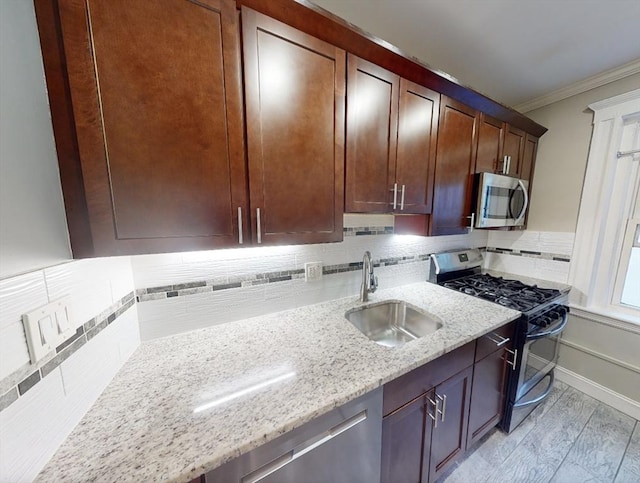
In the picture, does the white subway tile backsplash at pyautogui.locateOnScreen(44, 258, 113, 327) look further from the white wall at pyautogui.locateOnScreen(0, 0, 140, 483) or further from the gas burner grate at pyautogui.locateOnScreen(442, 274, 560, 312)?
the gas burner grate at pyautogui.locateOnScreen(442, 274, 560, 312)

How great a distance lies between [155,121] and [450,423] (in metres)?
1.86

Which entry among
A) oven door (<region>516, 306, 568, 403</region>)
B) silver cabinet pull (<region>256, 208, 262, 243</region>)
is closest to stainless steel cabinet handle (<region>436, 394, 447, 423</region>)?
oven door (<region>516, 306, 568, 403</region>)

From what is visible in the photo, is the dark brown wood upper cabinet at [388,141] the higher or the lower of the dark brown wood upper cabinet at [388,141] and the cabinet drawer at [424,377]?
the higher

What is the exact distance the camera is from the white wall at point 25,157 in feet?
1.57

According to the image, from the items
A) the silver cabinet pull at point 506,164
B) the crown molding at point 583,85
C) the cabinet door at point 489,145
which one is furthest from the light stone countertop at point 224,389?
the crown molding at point 583,85

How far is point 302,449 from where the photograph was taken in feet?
2.28

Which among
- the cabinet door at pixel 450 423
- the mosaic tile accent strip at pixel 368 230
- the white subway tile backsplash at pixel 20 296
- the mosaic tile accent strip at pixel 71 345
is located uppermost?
the mosaic tile accent strip at pixel 368 230

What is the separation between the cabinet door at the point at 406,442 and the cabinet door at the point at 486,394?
42cm

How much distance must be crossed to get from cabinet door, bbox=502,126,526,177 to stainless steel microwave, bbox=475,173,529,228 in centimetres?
14

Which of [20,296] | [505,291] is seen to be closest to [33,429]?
[20,296]

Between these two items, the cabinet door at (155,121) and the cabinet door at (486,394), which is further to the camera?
the cabinet door at (486,394)

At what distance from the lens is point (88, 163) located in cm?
62

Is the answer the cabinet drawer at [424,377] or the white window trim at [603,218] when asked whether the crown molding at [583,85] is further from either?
the cabinet drawer at [424,377]

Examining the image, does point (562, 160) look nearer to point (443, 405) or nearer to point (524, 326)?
point (524, 326)
